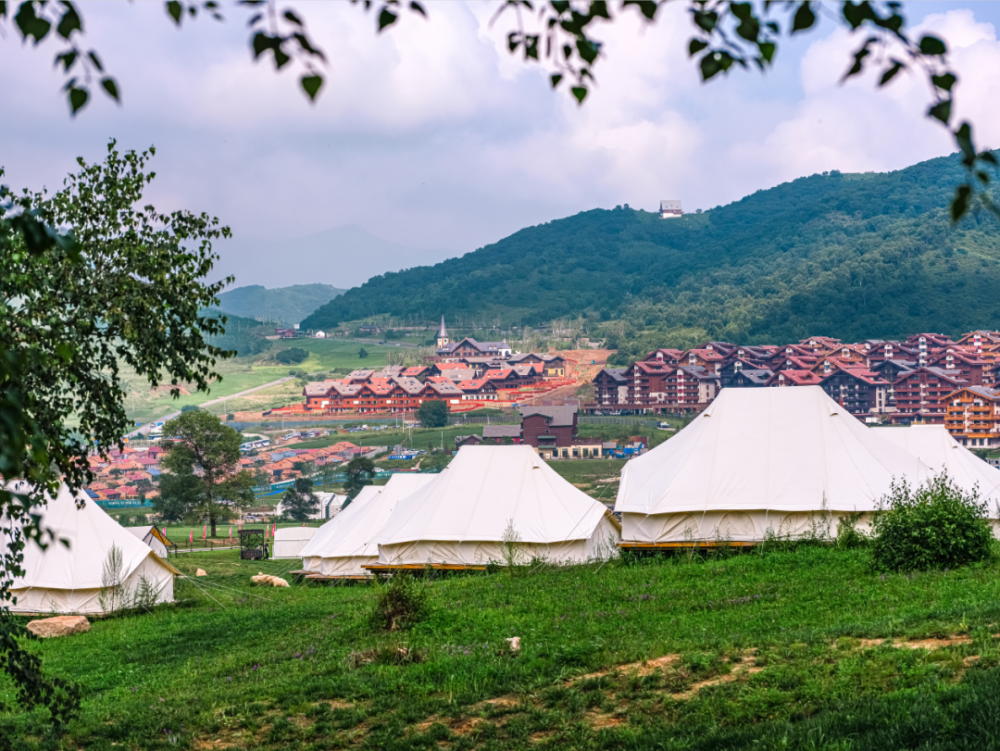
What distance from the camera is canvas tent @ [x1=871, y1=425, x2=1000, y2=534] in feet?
64.6

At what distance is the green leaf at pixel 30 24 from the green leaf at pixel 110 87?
0.23 metres

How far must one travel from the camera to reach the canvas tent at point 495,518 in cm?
2002

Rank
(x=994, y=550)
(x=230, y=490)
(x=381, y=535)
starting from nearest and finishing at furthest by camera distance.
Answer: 1. (x=994, y=550)
2. (x=381, y=535)
3. (x=230, y=490)

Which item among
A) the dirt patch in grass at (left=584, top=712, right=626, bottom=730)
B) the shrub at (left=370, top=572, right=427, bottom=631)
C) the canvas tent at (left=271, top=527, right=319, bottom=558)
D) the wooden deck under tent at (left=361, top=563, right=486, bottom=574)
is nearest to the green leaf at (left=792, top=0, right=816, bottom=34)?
the dirt patch in grass at (left=584, top=712, right=626, bottom=730)

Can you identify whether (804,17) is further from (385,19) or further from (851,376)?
(851,376)

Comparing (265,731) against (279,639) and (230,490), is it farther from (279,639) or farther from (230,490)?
(230,490)

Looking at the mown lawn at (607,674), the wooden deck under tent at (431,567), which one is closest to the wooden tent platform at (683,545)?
the wooden deck under tent at (431,567)

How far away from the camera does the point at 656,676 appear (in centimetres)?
728

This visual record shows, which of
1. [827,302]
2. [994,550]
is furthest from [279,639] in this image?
[827,302]

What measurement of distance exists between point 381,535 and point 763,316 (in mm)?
108555

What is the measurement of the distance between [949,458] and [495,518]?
10092mm

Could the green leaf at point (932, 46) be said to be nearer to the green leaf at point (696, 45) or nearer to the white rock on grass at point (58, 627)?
the green leaf at point (696, 45)

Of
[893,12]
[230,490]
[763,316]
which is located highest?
[763,316]

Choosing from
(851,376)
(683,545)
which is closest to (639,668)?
(683,545)
